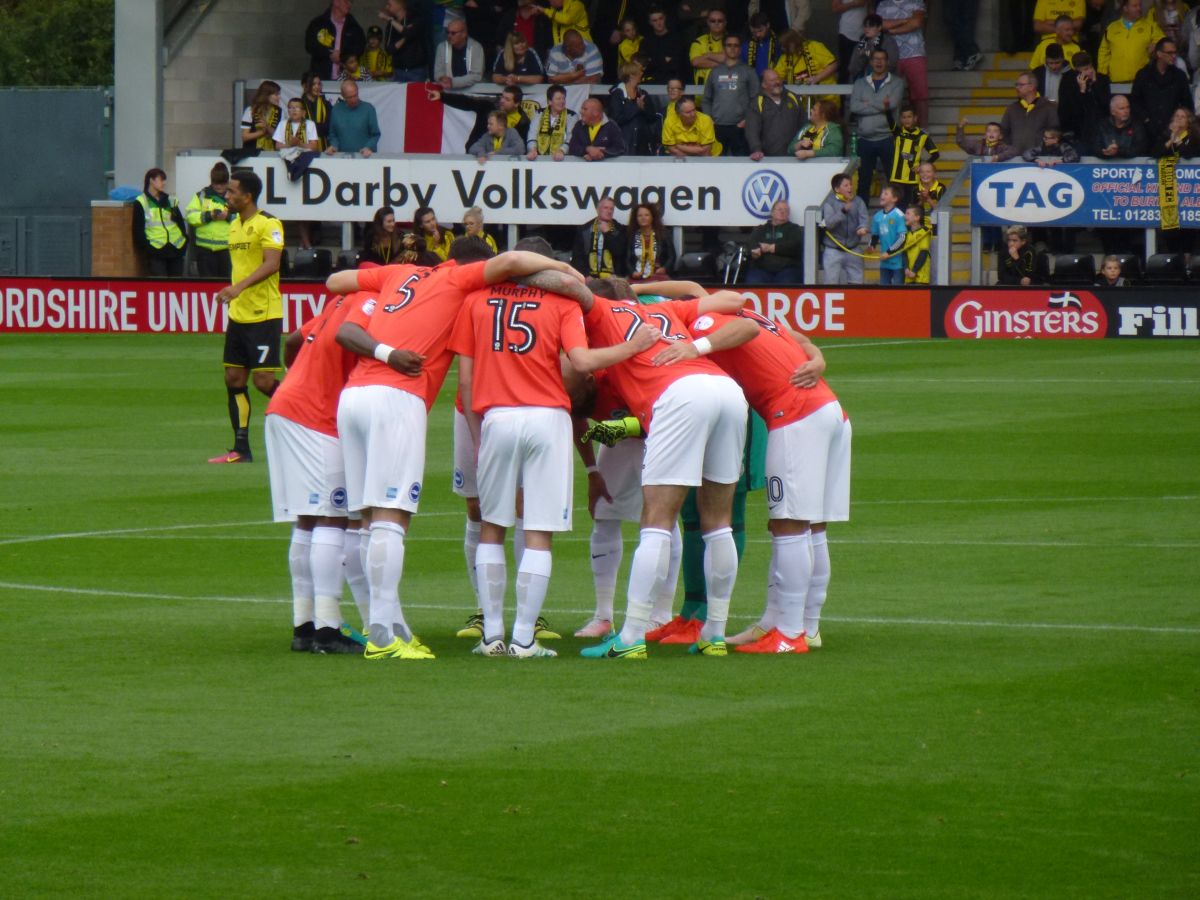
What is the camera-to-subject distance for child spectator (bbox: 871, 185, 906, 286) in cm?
2842

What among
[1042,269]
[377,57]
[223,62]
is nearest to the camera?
[1042,269]

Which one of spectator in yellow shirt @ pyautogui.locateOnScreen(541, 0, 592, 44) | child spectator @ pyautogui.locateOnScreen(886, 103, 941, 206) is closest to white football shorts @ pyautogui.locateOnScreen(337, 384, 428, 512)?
child spectator @ pyautogui.locateOnScreen(886, 103, 941, 206)

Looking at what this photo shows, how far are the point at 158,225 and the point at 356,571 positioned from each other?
2195 cm

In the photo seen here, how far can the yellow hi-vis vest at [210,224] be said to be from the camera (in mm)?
29000

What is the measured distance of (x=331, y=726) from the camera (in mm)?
7895

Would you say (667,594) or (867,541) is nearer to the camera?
(667,594)

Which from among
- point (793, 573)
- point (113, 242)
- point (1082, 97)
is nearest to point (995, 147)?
point (1082, 97)

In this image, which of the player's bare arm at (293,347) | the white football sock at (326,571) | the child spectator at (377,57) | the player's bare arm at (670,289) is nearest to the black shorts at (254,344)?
the player's bare arm at (293,347)

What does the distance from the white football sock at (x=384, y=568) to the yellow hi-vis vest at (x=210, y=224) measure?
2027cm

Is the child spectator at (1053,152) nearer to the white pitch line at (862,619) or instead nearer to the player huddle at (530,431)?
the white pitch line at (862,619)

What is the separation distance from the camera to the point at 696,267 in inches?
1163

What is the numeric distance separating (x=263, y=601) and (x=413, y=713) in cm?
347

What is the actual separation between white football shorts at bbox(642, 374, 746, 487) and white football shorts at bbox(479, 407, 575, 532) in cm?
38

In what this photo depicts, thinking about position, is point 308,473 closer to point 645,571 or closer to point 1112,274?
point 645,571
